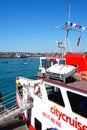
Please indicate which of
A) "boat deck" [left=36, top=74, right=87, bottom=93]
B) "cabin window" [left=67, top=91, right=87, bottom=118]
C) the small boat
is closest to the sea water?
the small boat

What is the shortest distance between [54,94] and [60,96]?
803 mm

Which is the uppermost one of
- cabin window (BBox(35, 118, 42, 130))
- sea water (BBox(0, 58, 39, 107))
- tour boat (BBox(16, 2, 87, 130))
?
tour boat (BBox(16, 2, 87, 130))

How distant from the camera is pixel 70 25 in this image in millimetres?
17250

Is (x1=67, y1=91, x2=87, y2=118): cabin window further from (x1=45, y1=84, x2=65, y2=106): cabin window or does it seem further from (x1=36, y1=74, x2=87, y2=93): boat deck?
(x1=45, y1=84, x2=65, y2=106): cabin window

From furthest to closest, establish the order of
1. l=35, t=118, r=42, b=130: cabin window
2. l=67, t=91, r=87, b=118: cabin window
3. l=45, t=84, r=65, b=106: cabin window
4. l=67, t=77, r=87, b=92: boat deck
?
1. l=35, t=118, r=42, b=130: cabin window
2. l=45, t=84, r=65, b=106: cabin window
3. l=67, t=91, r=87, b=118: cabin window
4. l=67, t=77, r=87, b=92: boat deck

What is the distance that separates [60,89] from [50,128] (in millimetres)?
2798

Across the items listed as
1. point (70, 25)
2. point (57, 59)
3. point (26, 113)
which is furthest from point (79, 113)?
point (70, 25)

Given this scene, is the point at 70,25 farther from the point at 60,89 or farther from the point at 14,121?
the point at 14,121

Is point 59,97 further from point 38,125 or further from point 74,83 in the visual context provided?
point 38,125

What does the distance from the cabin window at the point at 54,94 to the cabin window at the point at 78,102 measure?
0.85 metres

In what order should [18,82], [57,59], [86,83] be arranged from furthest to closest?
1. [18,82]
2. [57,59]
3. [86,83]

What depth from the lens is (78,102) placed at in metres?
11.5

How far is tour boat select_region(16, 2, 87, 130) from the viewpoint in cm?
1123

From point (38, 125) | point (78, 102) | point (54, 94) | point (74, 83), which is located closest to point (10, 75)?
point (38, 125)
